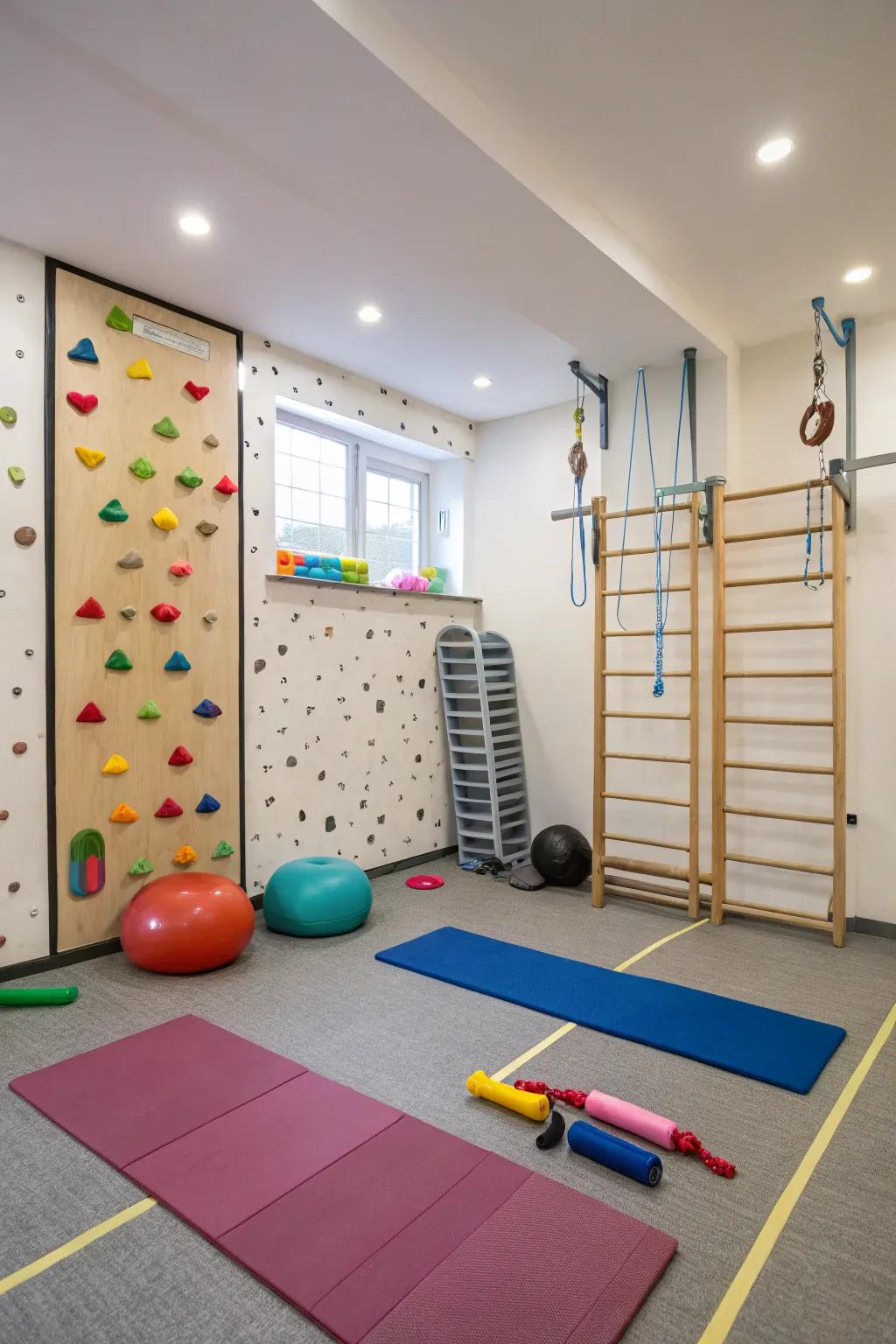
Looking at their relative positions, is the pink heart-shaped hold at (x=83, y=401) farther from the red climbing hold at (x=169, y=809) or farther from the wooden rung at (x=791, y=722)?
the wooden rung at (x=791, y=722)

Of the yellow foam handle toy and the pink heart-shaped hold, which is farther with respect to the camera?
the pink heart-shaped hold

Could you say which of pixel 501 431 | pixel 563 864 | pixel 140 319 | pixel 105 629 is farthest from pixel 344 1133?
pixel 501 431

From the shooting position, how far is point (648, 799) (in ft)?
13.5

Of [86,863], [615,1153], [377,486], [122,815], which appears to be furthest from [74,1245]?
[377,486]

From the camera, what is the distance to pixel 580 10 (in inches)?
86.1

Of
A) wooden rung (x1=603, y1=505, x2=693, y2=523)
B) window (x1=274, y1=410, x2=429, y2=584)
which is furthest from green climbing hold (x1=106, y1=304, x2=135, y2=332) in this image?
wooden rung (x1=603, y1=505, x2=693, y2=523)

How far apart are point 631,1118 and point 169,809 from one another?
238 centimetres

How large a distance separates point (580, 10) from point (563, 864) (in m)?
3.69

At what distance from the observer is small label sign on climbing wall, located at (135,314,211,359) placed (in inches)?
144

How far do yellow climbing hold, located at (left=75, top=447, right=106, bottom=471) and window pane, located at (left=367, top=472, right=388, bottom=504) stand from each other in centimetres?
195

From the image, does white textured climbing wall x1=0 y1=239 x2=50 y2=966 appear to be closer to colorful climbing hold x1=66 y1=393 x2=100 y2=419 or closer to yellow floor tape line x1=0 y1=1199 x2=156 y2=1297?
colorful climbing hold x1=66 y1=393 x2=100 y2=419

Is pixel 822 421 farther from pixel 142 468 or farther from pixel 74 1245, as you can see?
pixel 74 1245

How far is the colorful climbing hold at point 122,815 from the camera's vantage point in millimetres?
3529

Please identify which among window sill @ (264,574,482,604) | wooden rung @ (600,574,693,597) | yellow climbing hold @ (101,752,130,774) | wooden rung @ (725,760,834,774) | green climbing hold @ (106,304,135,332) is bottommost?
wooden rung @ (725,760,834,774)
